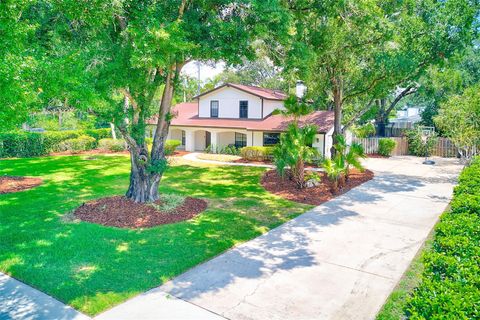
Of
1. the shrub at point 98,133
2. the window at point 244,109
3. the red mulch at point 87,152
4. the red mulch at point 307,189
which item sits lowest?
the red mulch at point 307,189

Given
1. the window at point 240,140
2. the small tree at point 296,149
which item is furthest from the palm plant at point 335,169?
the window at point 240,140

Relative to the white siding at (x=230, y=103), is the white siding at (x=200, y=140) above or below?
below

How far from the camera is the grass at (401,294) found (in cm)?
571

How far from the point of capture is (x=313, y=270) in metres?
7.40

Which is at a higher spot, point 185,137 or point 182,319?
point 185,137

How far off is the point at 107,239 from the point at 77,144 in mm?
21566

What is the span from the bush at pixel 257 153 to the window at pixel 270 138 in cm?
164

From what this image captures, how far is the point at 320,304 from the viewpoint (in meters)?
6.10

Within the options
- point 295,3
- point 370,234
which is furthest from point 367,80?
point 370,234

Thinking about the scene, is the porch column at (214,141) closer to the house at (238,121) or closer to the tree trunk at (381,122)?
the house at (238,121)

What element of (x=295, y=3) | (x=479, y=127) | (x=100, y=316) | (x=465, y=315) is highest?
(x=295, y=3)

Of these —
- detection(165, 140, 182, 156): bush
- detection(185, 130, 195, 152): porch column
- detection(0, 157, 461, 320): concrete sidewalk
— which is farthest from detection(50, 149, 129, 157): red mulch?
detection(0, 157, 461, 320): concrete sidewalk

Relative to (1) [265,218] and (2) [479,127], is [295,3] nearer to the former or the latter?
(1) [265,218]

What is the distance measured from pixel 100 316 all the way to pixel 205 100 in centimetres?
2503
